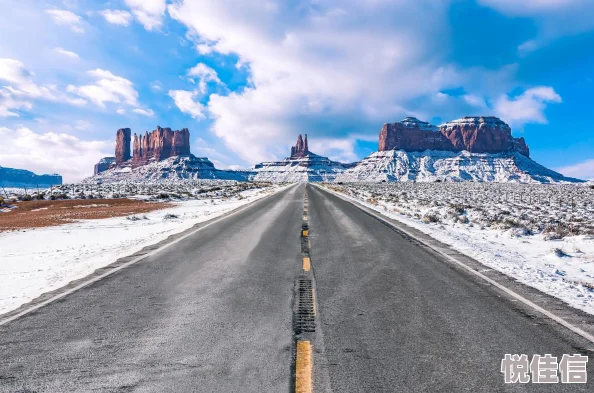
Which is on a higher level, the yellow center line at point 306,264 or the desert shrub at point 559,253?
the desert shrub at point 559,253

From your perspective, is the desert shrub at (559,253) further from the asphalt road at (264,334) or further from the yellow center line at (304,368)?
the yellow center line at (304,368)

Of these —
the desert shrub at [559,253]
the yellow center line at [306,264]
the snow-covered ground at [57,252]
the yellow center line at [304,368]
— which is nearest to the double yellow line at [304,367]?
the yellow center line at [304,368]

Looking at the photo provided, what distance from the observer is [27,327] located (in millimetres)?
4223

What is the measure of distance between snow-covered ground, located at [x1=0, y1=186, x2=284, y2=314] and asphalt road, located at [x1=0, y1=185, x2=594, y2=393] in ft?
3.48

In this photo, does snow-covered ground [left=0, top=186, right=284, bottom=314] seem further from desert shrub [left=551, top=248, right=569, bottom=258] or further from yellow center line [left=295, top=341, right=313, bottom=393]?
desert shrub [left=551, top=248, right=569, bottom=258]

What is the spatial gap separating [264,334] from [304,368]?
0.90 m

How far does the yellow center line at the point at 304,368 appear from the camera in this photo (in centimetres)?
291

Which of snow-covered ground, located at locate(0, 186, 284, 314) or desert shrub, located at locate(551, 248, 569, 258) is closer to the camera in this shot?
snow-covered ground, located at locate(0, 186, 284, 314)

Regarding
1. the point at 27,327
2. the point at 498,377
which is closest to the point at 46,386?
the point at 27,327

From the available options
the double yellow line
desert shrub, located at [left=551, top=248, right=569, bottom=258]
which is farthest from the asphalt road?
desert shrub, located at [left=551, top=248, right=569, bottom=258]

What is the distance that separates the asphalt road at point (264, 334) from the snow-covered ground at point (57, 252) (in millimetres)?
1060

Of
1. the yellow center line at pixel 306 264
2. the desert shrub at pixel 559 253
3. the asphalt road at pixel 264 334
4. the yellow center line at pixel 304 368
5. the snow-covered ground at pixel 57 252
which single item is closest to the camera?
the yellow center line at pixel 304 368

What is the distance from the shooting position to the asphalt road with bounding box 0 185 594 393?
306 centimetres

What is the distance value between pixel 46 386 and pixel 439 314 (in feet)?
14.7
